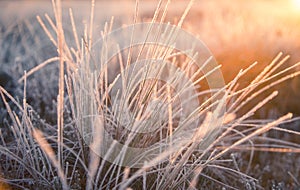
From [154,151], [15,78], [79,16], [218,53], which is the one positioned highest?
[79,16]

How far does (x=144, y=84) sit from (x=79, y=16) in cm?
511

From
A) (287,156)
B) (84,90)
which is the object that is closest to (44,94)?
(84,90)

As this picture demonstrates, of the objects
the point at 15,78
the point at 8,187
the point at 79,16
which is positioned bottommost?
the point at 8,187

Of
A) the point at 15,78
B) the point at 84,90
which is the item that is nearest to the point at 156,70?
the point at 84,90

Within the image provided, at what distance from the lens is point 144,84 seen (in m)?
1.75

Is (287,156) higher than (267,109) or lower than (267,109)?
lower

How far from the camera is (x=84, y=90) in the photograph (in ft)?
5.71

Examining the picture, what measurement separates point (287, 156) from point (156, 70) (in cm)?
119

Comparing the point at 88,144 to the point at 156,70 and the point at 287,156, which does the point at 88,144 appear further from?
the point at 287,156

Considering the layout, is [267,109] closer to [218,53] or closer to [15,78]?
[218,53]

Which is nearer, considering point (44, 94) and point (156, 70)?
point (156, 70)

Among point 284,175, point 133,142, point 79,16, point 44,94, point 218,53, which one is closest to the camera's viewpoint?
point 133,142

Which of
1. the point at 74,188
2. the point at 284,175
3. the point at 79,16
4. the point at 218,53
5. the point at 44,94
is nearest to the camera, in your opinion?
the point at 74,188

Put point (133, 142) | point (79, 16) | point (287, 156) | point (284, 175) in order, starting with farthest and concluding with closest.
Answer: point (79, 16)
point (287, 156)
point (284, 175)
point (133, 142)
